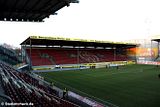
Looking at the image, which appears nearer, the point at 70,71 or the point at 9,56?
the point at 70,71

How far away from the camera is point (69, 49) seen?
51062 mm

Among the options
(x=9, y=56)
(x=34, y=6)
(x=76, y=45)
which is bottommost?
(x=9, y=56)

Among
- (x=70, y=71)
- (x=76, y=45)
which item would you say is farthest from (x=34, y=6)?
(x=76, y=45)

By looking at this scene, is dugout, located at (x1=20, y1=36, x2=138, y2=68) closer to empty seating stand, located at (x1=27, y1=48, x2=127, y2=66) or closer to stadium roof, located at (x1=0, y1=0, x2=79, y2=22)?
empty seating stand, located at (x1=27, y1=48, x2=127, y2=66)

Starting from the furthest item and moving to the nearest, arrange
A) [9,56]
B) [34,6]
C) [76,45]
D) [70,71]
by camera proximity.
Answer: [76,45] < [9,56] < [70,71] < [34,6]

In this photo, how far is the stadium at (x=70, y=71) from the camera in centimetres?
1030

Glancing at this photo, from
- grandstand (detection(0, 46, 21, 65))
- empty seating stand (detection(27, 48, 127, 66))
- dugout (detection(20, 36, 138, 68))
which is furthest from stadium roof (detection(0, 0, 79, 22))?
grandstand (detection(0, 46, 21, 65))

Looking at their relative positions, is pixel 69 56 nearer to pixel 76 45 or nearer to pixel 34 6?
pixel 76 45

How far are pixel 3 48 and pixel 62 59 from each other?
14368 mm

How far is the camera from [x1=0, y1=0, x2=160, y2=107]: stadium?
1030 centimetres

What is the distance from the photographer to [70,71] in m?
39.5

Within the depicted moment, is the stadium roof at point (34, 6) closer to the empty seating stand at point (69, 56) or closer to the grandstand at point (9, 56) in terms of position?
the empty seating stand at point (69, 56)

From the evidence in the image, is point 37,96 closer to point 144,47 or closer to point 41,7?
point 41,7

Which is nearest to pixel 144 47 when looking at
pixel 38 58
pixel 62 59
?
pixel 62 59
